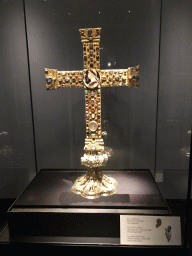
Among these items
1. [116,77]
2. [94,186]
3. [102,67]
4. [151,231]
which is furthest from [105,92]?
[151,231]

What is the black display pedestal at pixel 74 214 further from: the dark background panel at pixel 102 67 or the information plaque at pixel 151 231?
the dark background panel at pixel 102 67

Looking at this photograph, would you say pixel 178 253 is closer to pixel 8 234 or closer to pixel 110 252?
pixel 110 252

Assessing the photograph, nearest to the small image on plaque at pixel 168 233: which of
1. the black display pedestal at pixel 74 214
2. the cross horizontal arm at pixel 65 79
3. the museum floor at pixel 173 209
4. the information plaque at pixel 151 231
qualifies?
the information plaque at pixel 151 231

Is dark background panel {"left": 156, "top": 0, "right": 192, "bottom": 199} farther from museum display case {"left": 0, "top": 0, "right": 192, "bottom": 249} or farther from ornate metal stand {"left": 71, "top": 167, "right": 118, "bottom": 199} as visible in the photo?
ornate metal stand {"left": 71, "top": 167, "right": 118, "bottom": 199}

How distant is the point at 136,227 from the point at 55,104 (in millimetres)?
1327

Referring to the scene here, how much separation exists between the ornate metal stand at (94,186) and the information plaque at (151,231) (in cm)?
36

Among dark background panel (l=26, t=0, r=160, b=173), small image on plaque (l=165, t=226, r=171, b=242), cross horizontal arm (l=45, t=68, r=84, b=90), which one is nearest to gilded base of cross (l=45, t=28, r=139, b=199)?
cross horizontal arm (l=45, t=68, r=84, b=90)

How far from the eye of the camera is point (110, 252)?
1.49 m

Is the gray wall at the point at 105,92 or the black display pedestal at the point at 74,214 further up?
the gray wall at the point at 105,92

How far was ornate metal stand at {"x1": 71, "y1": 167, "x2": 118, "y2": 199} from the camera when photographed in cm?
177

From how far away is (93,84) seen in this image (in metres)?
1.71

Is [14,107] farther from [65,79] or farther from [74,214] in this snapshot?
[74,214]

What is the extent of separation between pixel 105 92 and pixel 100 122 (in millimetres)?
485

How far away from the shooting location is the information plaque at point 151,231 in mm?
1431
